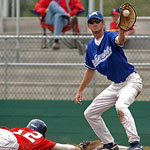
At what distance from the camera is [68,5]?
9.48 meters

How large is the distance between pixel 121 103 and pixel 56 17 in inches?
174

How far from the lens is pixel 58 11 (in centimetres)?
919

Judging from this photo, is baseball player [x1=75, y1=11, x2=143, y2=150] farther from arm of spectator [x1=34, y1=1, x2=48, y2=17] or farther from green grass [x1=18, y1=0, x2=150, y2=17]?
arm of spectator [x1=34, y1=1, x2=48, y2=17]

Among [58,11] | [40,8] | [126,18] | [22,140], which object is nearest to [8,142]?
[22,140]

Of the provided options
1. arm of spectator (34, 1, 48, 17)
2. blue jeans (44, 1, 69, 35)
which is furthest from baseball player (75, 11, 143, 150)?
arm of spectator (34, 1, 48, 17)

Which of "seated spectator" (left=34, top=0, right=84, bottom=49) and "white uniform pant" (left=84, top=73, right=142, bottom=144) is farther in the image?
"seated spectator" (left=34, top=0, right=84, bottom=49)

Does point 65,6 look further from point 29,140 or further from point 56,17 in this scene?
point 29,140

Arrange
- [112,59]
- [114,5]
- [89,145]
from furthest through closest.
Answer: [114,5], [89,145], [112,59]

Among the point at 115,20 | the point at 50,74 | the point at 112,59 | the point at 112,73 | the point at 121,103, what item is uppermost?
the point at 115,20

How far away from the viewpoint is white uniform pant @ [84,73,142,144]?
507cm

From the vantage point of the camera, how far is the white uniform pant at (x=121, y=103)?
5.07 meters

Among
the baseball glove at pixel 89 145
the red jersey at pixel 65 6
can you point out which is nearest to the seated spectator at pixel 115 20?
the red jersey at pixel 65 6

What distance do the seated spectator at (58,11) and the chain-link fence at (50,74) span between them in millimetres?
557

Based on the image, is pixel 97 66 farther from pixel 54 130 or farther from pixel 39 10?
pixel 39 10
